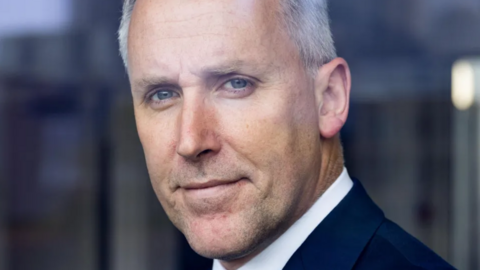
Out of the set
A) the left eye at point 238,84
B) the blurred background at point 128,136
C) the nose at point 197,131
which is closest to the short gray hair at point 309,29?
the left eye at point 238,84

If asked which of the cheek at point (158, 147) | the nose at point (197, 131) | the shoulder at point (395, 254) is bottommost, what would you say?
the shoulder at point (395, 254)

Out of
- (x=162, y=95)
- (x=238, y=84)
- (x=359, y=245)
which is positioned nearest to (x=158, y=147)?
(x=162, y=95)

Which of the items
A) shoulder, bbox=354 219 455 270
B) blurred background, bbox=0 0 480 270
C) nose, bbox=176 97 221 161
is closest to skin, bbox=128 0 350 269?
nose, bbox=176 97 221 161

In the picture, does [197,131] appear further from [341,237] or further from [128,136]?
[128,136]

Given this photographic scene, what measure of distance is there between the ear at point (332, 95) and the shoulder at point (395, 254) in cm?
25

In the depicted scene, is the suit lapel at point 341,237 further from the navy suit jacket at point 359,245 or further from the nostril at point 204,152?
the nostril at point 204,152

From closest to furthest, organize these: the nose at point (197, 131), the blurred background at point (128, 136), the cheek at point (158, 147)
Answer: the nose at point (197, 131) → the cheek at point (158, 147) → the blurred background at point (128, 136)

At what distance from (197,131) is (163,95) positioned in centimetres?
17

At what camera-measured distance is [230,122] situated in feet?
4.70

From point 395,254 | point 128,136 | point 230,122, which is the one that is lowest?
point 128,136

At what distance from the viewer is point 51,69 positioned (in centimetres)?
475

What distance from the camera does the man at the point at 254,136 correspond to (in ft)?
4.71

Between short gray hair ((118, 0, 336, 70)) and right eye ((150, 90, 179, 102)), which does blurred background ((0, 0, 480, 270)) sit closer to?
short gray hair ((118, 0, 336, 70))

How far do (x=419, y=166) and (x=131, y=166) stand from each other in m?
1.92
